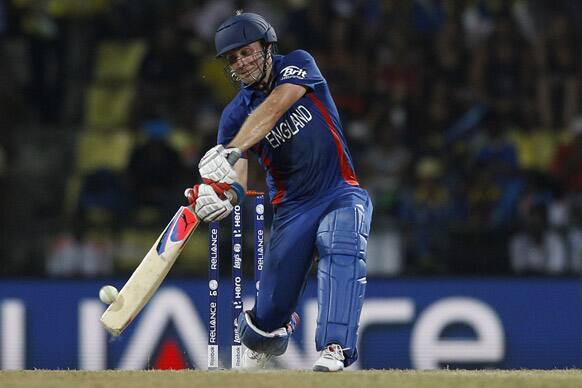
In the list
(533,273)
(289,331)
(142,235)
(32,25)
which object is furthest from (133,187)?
(289,331)

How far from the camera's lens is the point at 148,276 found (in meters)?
5.51

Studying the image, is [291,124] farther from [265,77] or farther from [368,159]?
[368,159]

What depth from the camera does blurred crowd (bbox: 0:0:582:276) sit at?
866 centimetres

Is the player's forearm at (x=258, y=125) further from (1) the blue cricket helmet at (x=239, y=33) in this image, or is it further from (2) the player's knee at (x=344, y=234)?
(2) the player's knee at (x=344, y=234)

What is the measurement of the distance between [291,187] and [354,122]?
4274mm

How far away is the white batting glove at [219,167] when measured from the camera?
521 centimetres

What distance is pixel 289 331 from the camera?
5.91m

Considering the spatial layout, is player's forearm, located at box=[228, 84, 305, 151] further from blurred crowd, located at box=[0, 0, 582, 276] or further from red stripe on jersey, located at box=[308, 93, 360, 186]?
blurred crowd, located at box=[0, 0, 582, 276]

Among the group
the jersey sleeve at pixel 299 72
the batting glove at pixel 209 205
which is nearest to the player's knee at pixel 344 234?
the batting glove at pixel 209 205

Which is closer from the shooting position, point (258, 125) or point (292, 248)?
point (258, 125)

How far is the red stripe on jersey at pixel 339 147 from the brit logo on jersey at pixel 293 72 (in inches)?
5.2

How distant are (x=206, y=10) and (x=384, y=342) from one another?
11.6 feet

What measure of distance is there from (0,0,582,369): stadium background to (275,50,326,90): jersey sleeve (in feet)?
10.1

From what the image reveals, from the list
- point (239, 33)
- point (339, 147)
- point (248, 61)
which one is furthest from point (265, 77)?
point (339, 147)
